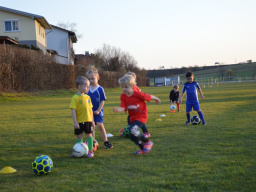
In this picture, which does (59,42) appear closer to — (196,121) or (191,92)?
(191,92)

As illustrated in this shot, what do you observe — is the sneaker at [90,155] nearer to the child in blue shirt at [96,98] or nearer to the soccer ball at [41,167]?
the child in blue shirt at [96,98]

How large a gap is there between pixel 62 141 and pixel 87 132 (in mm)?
1752

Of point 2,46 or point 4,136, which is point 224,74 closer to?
point 2,46

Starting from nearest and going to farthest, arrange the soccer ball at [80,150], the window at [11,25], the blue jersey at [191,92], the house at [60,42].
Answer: the soccer ball at [80,150] < the blue jersey at [191,92] < the window at [11,25] < the house at [60,42]

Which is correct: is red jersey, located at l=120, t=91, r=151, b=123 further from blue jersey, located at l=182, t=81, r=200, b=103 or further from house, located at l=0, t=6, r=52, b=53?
house, located at l=0, t=6, r=52, b=53

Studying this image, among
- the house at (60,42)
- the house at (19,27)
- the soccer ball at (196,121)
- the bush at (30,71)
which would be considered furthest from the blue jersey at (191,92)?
the house at (60,42)

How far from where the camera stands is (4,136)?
793 centimetres

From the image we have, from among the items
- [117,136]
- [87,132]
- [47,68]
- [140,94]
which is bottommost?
[117,136]

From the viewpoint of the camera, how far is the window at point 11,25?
3656 cm

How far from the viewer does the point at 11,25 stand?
36.7 metres

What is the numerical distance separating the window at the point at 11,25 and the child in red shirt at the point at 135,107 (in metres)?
35.7

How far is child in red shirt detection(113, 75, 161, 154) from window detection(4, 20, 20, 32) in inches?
1405

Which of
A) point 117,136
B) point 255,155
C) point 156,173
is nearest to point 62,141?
point 117,136

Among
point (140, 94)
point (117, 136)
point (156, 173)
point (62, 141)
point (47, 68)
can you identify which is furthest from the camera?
point (47, 68)
